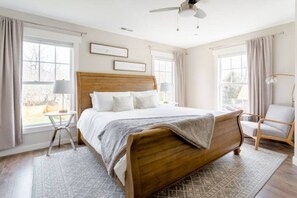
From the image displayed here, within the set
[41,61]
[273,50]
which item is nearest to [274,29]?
[273,50]

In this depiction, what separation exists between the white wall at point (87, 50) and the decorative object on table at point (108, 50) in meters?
0.09

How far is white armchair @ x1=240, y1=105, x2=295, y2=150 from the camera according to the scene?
3017mm

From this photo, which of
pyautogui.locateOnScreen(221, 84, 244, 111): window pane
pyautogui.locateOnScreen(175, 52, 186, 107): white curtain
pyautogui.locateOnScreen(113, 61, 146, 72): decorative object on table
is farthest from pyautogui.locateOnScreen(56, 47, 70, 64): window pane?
pyautogui.locateOnScreen(221, 84, 244, 111): window pane

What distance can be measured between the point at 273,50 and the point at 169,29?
2.38m

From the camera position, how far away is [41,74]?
3.34m

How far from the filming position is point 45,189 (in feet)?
6.29

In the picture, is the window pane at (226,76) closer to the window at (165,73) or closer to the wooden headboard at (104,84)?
the window at (165,73)

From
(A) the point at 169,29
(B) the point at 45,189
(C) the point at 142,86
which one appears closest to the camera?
(B) the point at 45,189

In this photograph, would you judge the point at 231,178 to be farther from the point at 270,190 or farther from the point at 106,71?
the point at 106,71

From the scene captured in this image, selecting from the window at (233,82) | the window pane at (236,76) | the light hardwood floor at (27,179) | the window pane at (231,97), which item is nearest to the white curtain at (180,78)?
the window at (233,82)

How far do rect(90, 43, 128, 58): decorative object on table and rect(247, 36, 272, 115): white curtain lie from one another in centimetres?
310

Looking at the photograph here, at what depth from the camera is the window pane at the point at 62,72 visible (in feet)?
11.5

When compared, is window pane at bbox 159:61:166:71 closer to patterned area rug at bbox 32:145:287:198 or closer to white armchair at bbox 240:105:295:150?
white armchair at bbox 240:105:295:150

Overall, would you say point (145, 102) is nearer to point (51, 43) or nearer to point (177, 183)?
point (177, 183)
